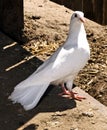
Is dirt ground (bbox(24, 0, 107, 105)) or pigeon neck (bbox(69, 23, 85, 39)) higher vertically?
pigeon neck (bbox(69, 23, 85, 39))

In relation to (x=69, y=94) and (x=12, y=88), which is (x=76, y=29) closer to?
(x=69, y=94)

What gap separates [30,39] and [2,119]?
222 centimetres

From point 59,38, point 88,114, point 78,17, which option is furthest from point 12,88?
point 59,38

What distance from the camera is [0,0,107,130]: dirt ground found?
14.9 ft

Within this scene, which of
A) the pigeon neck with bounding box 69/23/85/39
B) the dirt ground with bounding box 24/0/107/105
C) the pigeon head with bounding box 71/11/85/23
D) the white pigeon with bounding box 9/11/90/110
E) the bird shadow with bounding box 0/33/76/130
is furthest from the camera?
the dirt ground with bounding box 24/0/107/105

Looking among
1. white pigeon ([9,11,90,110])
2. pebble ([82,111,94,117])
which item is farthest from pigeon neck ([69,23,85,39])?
pebble ([82,111,94,117])

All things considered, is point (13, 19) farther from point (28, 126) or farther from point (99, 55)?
point (28, 126)

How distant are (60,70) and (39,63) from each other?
49.3 inches

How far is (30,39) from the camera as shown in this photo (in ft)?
21.6

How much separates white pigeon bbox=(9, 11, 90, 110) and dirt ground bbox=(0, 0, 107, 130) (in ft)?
0.70

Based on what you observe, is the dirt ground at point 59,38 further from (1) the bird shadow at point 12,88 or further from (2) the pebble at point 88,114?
(2) the pebble at point 88,114

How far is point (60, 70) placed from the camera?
4.56 metres

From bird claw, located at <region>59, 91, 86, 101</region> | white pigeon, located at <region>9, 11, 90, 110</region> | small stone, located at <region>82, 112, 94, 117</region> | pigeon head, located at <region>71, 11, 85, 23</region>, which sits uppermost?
pigeon head, located at <region>71, 11, 85, 23</region>

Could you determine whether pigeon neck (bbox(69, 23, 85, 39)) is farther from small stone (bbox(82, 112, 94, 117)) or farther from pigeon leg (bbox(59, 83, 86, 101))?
small stone (bbox(82, 112, 94, 117))
